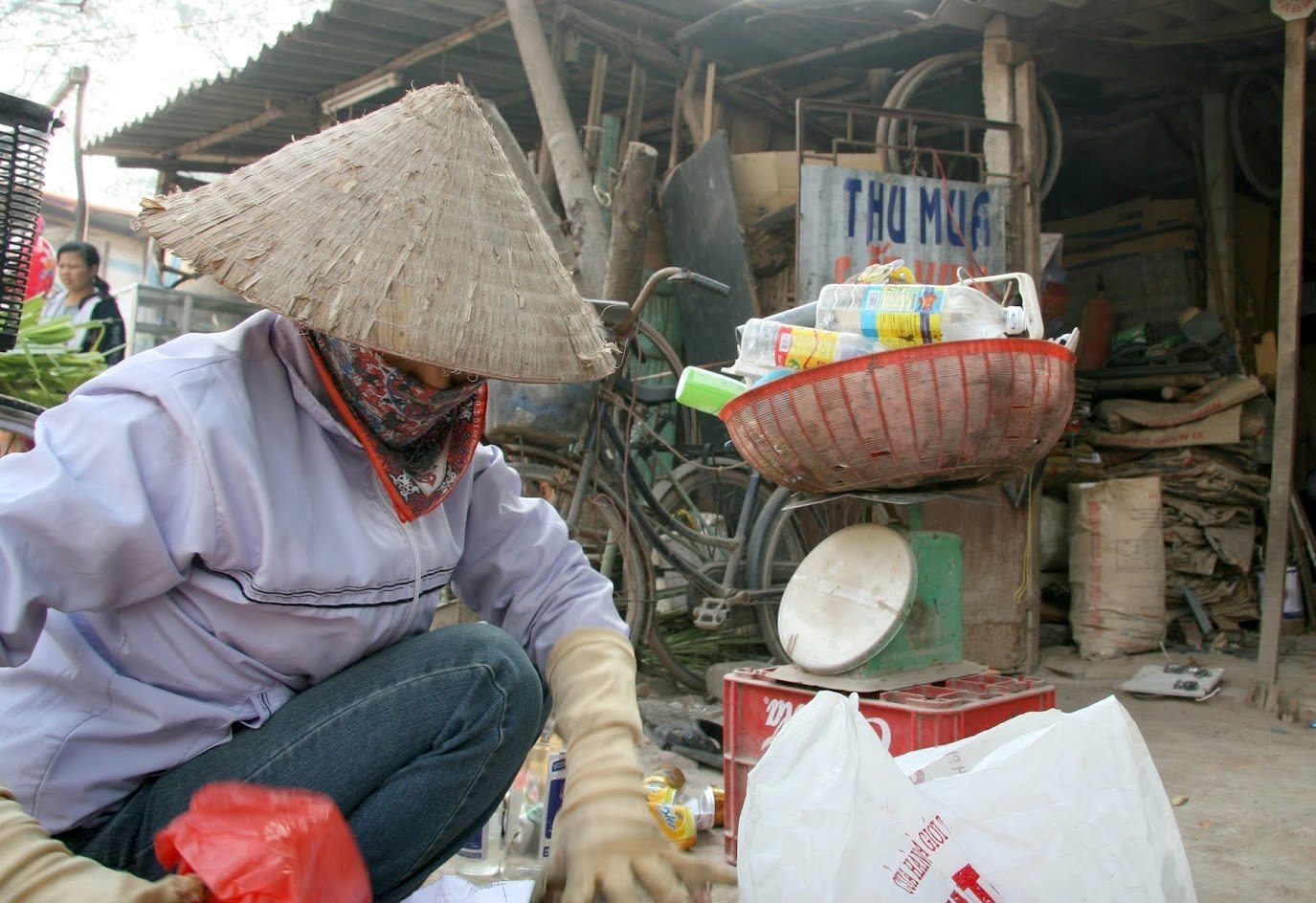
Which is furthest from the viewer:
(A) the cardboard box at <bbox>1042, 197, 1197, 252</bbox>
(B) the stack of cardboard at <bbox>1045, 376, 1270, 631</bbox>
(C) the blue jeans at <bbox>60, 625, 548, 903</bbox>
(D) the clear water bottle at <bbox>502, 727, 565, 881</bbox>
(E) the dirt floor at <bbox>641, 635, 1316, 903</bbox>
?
(A) the cardboard box at <bbox>1042, 197, 1197, 252</bbox>

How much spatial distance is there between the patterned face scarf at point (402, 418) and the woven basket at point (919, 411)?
88cm

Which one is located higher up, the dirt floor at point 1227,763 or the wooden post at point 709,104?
the wooden post at point 709,104

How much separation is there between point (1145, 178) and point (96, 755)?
271 inches

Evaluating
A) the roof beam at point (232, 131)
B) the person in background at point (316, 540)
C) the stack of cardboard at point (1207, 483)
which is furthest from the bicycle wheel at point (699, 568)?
the roof beam at point (232, 131)

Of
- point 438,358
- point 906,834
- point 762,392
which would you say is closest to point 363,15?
point 762,392

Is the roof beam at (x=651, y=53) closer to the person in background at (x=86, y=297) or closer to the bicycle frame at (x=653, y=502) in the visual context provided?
the bicycle frame at (x=653, y=502)

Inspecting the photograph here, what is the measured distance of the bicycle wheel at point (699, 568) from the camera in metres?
4.12

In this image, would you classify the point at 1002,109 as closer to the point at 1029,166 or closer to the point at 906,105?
the point at 1029,166

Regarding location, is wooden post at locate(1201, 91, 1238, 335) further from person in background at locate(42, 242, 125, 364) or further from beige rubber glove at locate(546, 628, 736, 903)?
person in background at locate(42, 242, 125, 364)

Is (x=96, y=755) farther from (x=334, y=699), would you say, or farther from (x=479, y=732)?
(x=479, y=732)

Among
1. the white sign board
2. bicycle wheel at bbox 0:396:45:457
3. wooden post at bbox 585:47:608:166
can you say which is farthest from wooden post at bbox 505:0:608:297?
bicycle wheel at bbox 0:396:45:457

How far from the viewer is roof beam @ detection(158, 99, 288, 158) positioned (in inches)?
260

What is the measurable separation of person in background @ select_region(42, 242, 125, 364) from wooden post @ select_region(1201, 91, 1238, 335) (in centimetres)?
560

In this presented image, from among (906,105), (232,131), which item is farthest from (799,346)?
(232,131)
